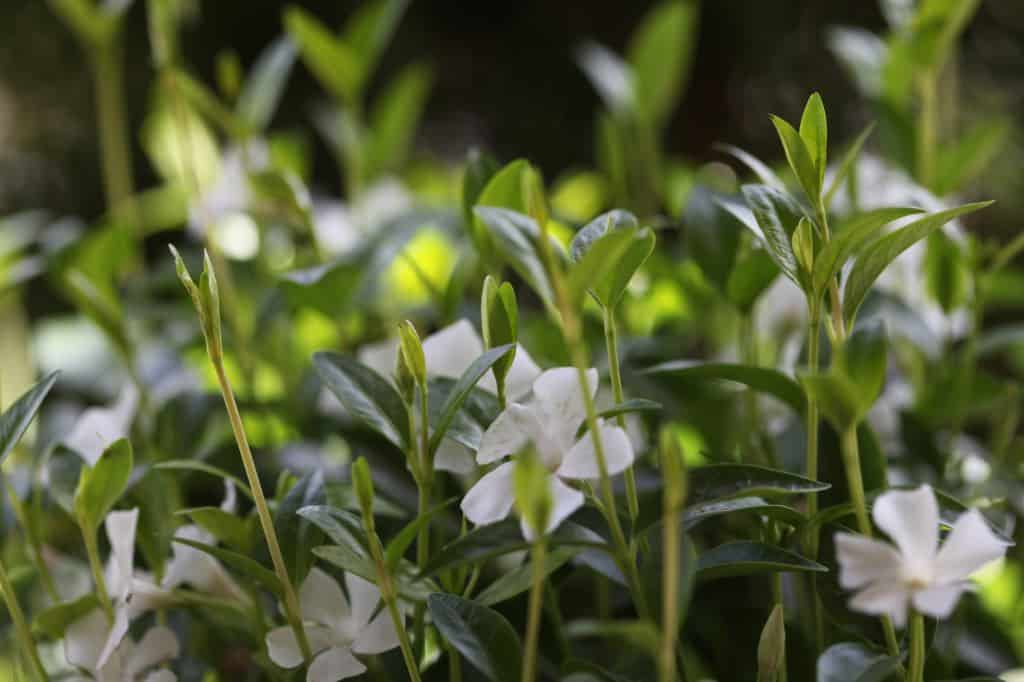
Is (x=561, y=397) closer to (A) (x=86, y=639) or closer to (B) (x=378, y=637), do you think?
(B) (x=378, y=637)

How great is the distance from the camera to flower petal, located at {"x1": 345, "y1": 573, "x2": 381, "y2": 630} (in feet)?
1.14

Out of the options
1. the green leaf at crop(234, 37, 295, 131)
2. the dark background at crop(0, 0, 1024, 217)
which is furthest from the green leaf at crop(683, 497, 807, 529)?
the dark background at crop(0, 0, 1024, 217)

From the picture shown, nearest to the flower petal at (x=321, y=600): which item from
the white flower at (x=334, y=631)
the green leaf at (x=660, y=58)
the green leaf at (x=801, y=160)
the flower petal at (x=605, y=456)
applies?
the white flower at (x=334, y=631)

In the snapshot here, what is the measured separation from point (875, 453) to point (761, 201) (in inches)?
4.4

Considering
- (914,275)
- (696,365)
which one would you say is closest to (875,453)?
(696,365)

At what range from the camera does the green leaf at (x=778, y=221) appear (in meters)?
0.31

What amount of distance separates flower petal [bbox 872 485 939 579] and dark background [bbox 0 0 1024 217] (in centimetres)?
103

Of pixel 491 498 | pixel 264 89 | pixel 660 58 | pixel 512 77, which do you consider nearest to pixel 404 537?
pixel 491 498

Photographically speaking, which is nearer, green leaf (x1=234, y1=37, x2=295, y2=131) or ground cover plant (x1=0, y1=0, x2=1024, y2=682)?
ground cover plant (x1=0, y1=0, x2=1024, y2=682)

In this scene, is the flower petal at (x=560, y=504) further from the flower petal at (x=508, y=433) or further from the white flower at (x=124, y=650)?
the white flower at (x=124, y=650)

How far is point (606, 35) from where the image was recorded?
1.63 m

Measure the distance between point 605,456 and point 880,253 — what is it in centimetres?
10

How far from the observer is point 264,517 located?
302mm

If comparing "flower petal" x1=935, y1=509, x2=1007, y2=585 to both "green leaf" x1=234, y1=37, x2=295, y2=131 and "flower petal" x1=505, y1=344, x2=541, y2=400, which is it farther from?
"green leaf" x1=234, y1=37, x2=295, y2=131
